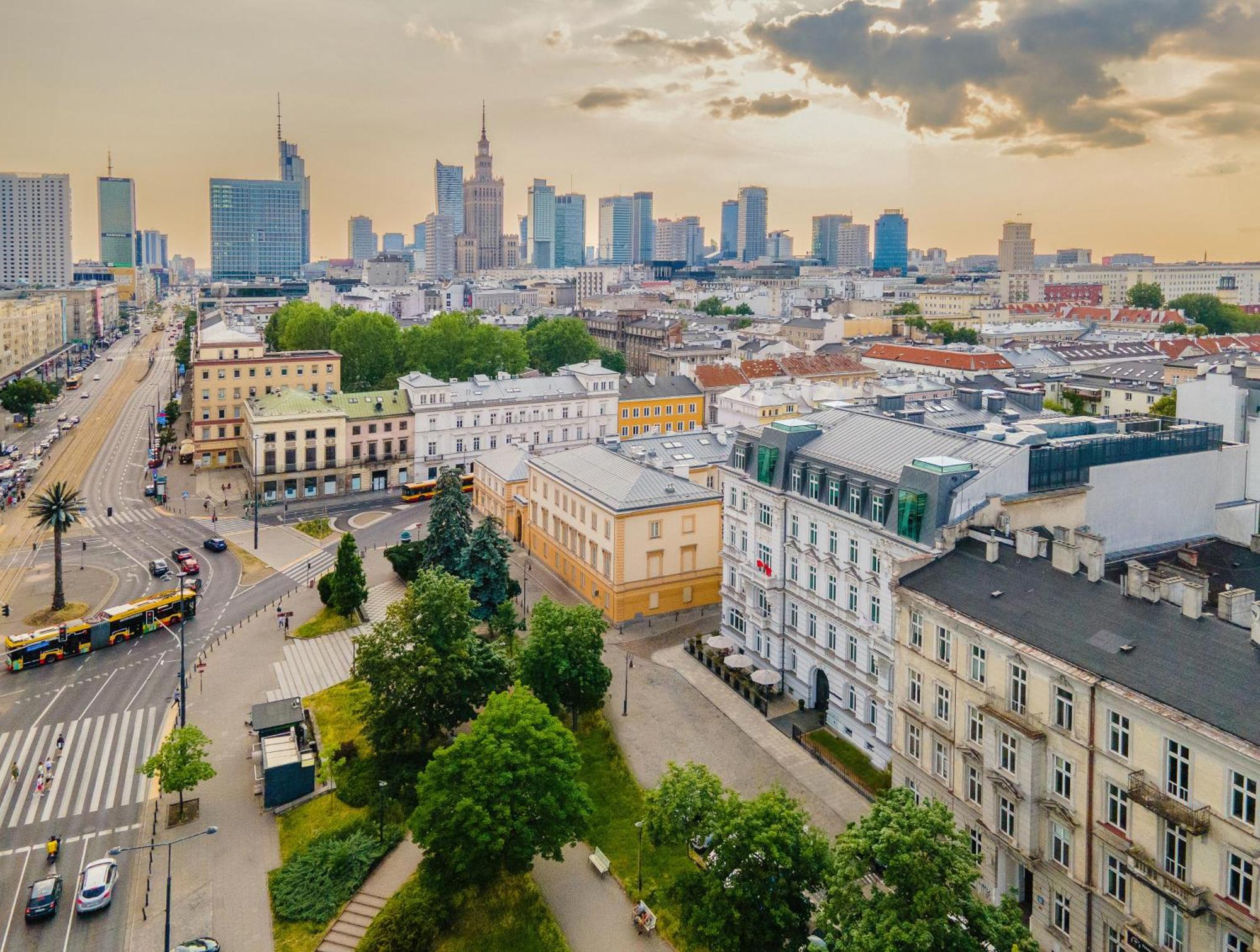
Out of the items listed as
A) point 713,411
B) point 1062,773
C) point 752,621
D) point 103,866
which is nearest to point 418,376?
point 713,411

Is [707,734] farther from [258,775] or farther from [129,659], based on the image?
[129,659]

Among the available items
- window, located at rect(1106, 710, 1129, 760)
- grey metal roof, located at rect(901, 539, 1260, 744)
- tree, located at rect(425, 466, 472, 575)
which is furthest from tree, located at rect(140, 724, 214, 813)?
window, located at rect(1106, 710, 1129, 760)

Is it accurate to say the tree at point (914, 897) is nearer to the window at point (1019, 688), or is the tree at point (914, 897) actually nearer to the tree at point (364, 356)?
the window at point (1019, 688)

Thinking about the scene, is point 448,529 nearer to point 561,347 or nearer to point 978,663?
point 978,663

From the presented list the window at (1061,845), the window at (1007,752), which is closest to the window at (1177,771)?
the window at (1061,845)

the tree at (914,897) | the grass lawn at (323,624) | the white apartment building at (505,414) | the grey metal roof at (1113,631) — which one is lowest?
the grass lawn at (323,624)

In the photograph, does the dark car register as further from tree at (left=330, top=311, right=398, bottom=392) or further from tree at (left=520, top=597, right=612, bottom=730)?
tree at (left=330, top=311, right=398, bottom=392)
